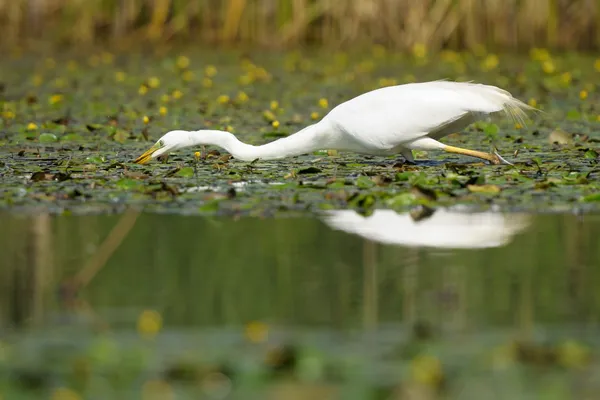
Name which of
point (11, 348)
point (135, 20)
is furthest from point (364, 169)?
point (135, 20)

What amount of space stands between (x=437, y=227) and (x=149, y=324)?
266 cm

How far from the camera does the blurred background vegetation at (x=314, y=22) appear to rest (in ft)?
62.5

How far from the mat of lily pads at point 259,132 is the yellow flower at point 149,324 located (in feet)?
9.05

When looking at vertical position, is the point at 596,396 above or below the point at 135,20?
below

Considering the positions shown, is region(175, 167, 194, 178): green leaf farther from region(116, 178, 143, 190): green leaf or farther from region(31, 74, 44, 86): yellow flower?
region(31, 74, 44, 86): yellow flower

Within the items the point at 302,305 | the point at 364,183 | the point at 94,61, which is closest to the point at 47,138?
the point at 364,183

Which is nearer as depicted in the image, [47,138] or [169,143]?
[169,143]

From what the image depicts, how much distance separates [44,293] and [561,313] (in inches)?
92.3

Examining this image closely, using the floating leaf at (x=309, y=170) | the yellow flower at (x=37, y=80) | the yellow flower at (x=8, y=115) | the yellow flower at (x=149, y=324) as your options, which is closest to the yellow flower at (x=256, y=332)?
the yellow flower at (x=149, y=324)

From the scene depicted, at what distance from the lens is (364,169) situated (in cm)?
1018

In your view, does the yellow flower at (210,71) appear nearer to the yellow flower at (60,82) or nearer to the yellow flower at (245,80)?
the yellow flower at (245,80)

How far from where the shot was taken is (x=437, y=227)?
7320 mm

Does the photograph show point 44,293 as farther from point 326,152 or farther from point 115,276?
point 326,152

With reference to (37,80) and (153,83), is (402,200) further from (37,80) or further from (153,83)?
(37,80)
